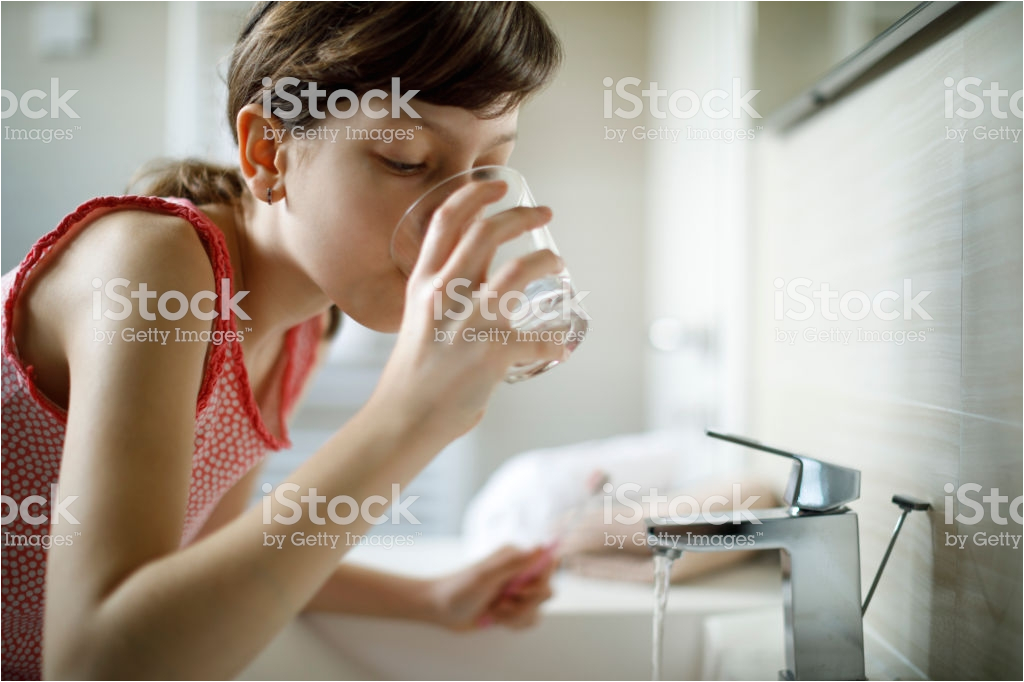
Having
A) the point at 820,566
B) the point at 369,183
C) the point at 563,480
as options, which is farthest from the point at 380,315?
the point at 563,480

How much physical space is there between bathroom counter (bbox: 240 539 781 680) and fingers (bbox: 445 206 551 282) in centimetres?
55

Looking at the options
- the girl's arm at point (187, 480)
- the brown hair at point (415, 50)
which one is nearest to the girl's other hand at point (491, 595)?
the girl's arm at point (187, 480)

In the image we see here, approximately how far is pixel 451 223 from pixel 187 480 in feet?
0.75

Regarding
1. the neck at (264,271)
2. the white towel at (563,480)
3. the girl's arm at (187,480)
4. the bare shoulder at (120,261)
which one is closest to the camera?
the girl's arm at (187,480)

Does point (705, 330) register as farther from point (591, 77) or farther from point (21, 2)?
point (21, 2)

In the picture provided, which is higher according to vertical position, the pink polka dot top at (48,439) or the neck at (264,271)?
the neck at (264,271)

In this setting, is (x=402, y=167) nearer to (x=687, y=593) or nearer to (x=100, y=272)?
(x=100, y=272)

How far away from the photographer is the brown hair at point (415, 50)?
0.55 m

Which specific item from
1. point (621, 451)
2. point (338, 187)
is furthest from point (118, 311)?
point (621, 451)

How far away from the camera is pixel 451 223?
47cm

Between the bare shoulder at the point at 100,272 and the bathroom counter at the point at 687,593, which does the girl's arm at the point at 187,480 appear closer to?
the bare shoulder at the point at 100,272

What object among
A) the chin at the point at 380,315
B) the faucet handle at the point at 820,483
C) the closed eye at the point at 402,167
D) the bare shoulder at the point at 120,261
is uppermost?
the closed eye at the point at 402,167

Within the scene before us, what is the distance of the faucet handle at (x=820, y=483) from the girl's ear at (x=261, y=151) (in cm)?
39

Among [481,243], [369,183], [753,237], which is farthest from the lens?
[753,237]
